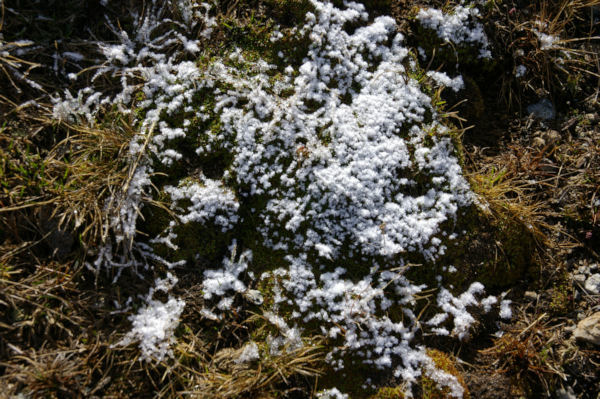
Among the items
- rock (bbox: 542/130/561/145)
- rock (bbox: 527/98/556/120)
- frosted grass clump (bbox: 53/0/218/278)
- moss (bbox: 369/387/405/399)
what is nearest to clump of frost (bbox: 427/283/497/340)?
moss (bbox: 369/387/405/399)

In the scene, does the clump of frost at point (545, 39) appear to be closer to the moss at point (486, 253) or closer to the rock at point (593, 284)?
the moss at point (486, 253)

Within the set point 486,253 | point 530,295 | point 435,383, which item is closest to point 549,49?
point 486,253

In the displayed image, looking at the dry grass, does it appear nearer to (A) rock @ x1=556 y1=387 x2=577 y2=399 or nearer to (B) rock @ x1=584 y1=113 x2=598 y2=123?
(B) rock @ x1=584 y1=113 x2=598 y2=123

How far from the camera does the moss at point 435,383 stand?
225 cm

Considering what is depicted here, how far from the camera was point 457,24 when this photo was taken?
2656 millimetres

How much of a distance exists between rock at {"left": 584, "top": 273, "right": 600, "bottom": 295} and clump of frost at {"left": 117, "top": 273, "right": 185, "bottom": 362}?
2.71m

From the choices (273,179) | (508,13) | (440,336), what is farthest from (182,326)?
(508,13)

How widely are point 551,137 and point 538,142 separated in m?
0.11

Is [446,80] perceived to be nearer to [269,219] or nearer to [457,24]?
[457,24]

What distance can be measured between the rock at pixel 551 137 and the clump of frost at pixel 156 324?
9.34ft

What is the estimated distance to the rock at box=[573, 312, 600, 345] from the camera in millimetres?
2379

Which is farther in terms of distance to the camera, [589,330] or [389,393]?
[589,330]

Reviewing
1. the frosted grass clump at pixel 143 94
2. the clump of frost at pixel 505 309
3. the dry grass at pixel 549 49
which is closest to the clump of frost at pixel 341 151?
the frosted grass clump at pixel 143 94

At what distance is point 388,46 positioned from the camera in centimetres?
263
